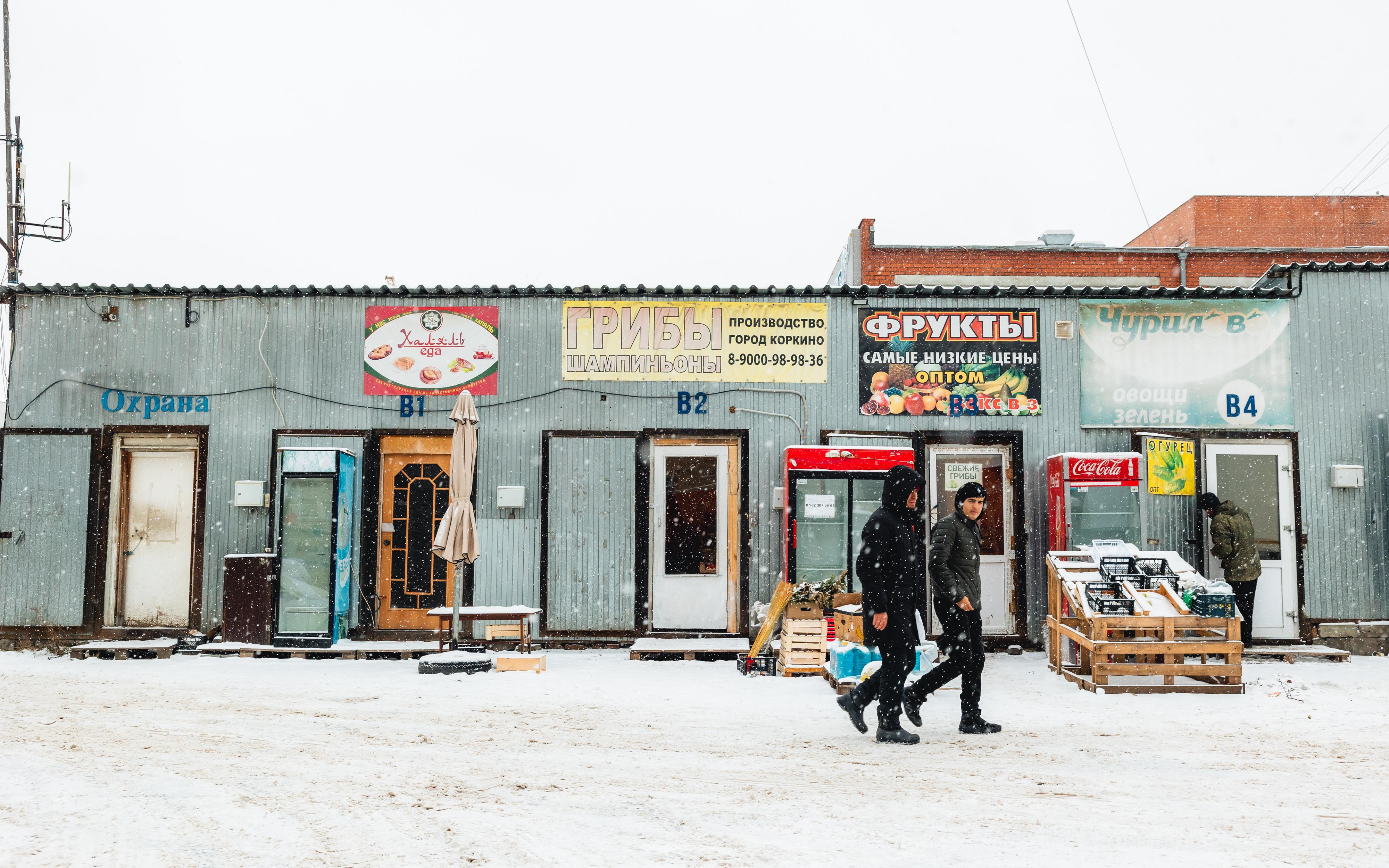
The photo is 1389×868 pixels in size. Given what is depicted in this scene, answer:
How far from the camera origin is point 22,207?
53.9 ft

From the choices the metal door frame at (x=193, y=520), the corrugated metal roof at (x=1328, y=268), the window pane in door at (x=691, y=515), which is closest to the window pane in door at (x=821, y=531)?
the window pane in door at (x=691, y=515)

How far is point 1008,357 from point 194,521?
10109 millimetres

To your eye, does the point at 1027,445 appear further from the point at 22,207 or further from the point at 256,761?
the point at 22,207

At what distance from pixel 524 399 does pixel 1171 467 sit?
7.81m

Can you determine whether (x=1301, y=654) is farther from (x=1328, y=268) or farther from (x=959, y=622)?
(x=959, y=622)

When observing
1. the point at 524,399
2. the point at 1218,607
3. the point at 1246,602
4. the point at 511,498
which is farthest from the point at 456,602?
the point at 1246,602

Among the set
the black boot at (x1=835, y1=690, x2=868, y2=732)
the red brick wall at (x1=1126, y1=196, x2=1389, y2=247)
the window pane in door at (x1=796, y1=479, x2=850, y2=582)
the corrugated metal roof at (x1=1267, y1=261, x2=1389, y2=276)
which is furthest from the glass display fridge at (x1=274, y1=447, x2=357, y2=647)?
the red brick wall at (x1=1126, y1=196, x2=1389, y2=247)

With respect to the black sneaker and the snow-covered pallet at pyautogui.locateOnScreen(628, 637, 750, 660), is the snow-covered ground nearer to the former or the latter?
the black sneaker

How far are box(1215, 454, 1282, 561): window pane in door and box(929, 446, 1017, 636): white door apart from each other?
2559 mm

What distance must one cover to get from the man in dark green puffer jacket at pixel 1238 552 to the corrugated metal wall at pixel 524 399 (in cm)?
109

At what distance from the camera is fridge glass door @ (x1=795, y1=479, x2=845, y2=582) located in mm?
10594

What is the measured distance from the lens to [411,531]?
11.4 m

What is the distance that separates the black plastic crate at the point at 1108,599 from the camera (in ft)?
28.8

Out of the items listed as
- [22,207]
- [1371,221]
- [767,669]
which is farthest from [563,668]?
[1371,221]
